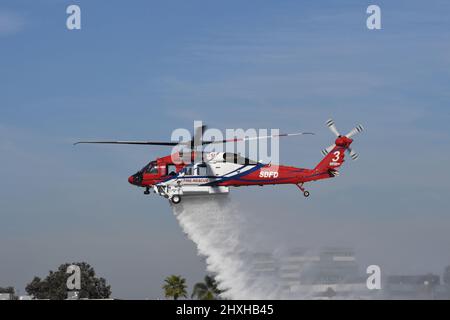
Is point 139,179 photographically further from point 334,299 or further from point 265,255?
point 334,299

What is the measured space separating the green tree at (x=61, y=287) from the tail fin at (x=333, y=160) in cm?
7795

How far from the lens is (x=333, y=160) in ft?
239

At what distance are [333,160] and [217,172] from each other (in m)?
8.94

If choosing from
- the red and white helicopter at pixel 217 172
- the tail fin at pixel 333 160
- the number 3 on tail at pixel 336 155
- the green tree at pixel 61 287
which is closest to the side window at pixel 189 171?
the red and white helicopter at pixel 217 172

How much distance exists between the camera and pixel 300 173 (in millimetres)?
71250

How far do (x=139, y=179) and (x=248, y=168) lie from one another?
8.92 meters

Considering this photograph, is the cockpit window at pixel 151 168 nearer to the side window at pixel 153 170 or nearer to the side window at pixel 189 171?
the side window at pixel 153 170

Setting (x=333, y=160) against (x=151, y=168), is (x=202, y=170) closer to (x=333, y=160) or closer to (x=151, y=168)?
(x=151, y=168)

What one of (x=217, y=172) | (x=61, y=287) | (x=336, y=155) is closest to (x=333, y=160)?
(x=336, y=155)

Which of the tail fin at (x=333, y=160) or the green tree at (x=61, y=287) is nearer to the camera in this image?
the tail fin at (x=333, y=160)

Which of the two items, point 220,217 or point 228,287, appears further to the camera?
point 220,217

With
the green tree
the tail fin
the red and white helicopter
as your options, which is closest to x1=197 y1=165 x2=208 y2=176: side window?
the red and white helicopter

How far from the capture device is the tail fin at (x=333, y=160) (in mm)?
72062
